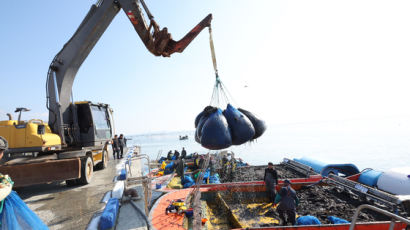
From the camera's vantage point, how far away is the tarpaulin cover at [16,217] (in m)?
2.26

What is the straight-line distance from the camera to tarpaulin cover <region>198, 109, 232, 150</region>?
403 cm

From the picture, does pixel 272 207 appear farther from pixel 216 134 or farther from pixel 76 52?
pixel 76 52

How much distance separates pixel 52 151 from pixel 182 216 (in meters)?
4.53

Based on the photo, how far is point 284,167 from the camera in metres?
12.0

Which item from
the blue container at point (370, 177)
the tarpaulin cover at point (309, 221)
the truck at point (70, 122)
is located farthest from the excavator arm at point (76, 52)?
the blue container at point (370, 177)

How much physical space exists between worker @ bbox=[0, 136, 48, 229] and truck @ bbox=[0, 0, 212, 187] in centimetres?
319

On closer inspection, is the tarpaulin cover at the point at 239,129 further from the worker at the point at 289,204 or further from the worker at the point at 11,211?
the worker at the point at 11,211

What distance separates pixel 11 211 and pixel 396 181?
11105mm

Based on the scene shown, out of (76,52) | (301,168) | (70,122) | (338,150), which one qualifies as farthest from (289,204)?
(338,150)

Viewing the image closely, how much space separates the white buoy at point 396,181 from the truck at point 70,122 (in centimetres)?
921

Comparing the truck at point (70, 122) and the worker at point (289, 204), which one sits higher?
the truck at point (70, 122)

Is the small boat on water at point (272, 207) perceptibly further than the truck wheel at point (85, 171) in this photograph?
No

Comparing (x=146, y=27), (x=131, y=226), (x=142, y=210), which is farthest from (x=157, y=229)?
(x=146, y=27)

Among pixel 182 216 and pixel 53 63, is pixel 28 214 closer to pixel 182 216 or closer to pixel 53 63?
pixel 182 216
